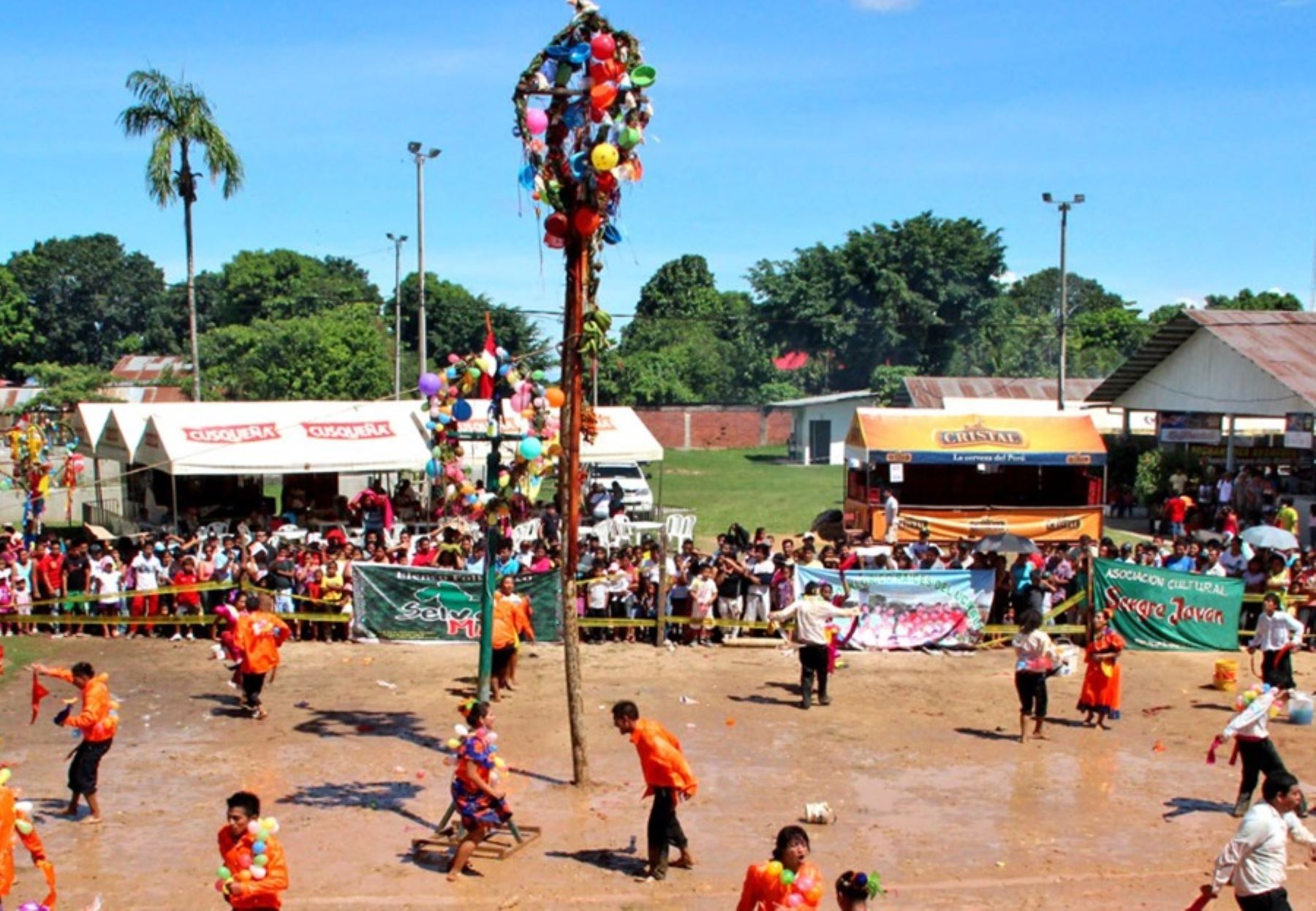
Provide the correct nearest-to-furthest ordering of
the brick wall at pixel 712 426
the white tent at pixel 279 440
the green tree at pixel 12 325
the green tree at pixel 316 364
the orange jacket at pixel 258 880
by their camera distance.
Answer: the orange jacket at pixel 258 880 → the white tent at pixel 279 440 → the green tree at pixel 316 364 → the brick wall at pixel 712 426 → the green tree at pixel 12 325

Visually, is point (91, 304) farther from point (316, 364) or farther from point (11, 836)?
point (11, 836)

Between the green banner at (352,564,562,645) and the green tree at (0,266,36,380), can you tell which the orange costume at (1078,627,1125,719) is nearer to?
the green banner at (352,564,562,645)

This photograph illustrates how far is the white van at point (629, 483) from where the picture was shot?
3092 cm

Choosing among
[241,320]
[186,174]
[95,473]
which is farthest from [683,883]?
[241,320]

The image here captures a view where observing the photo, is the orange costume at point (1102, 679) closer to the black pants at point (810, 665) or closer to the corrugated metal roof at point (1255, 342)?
the black pants at point (810, 665)

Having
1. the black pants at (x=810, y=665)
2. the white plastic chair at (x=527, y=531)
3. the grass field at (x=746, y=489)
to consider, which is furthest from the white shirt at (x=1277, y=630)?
the grass field at (x=746, y=489)

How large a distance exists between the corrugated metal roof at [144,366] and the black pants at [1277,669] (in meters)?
65.5

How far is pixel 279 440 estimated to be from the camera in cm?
2477

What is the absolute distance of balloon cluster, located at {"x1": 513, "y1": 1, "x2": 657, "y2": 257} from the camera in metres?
11.6

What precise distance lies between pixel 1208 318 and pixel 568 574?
25737mm

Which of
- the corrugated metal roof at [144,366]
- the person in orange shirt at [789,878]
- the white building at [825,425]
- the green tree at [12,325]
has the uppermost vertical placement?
the green tree at [12,325]

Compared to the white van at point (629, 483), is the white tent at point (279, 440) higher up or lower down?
higher up

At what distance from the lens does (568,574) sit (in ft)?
40.4

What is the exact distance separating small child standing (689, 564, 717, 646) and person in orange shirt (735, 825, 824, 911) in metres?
11.0
